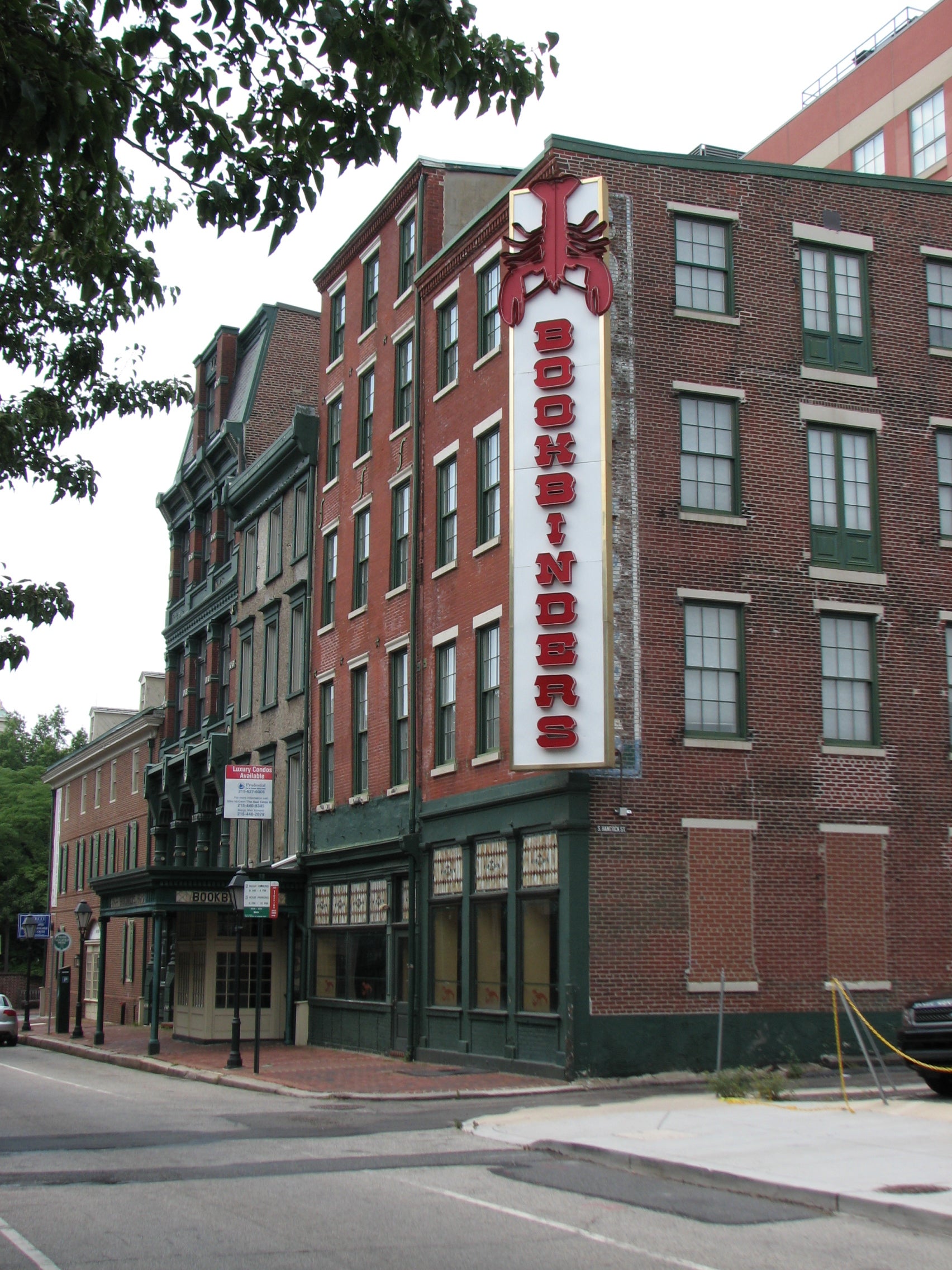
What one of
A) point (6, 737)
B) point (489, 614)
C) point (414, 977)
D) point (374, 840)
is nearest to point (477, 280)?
point (489, 614)

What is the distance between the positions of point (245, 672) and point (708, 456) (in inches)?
764

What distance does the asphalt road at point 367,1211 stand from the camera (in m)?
9.09

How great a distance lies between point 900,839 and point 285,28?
61.6ft

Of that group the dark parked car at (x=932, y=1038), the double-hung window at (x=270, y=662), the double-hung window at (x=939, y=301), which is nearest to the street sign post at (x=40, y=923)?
the double-hung window at (x=270, y=662)

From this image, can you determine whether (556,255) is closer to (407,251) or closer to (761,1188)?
(407,251)

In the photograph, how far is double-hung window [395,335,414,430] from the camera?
30766mm

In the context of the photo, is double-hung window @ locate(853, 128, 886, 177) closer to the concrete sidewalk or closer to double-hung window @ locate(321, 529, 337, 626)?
double-hung window @ locate(321, 529, 337, 626)

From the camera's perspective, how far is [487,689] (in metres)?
25.8

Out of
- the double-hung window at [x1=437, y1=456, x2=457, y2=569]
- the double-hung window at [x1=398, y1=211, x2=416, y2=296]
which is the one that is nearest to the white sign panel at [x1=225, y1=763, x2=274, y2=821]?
the double-hung window at [x1=437, y1=456, x2=457, y2=569]

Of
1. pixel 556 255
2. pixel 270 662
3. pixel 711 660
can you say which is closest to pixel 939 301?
pixel 556 255

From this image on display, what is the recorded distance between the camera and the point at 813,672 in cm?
2430

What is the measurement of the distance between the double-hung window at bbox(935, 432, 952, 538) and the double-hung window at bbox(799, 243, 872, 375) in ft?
6.45

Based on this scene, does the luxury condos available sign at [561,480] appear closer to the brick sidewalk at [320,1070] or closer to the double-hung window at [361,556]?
the brick sidewalk at [320,1070]

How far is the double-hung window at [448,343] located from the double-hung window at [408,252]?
226cm
